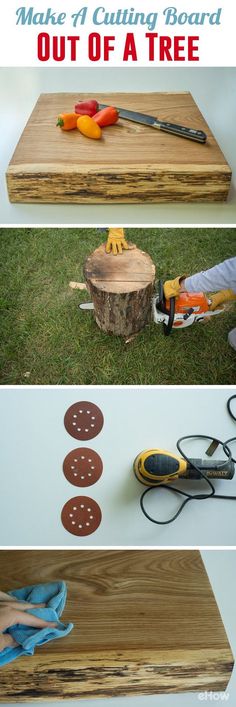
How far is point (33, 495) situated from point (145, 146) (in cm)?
87

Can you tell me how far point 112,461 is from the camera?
1.05m

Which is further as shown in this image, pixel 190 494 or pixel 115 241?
pixel 115 241

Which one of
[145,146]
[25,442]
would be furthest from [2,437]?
[145,146]

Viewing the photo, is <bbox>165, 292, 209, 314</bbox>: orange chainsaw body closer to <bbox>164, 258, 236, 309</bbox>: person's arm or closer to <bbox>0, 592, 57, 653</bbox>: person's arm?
<bbox>164, 258, 236, 309</bbox>: person's arm

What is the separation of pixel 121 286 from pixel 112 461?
46cm

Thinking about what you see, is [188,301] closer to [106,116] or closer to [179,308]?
[179,308]

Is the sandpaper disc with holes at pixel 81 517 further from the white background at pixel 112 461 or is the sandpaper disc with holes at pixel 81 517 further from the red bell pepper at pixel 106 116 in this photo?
the red bell pepper at pixel 106 116

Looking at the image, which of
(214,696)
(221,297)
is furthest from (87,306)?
(214,696)

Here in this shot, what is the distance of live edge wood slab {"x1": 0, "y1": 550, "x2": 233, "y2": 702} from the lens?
0.96 meters

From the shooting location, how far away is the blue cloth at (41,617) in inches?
36.0

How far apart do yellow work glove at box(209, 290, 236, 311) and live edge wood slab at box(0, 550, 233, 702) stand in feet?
2.05

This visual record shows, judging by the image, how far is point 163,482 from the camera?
992 mm

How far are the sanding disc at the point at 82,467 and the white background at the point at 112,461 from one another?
0.04 feet

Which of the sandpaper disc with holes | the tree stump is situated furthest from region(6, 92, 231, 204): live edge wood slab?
the sandpaper disc with holes
